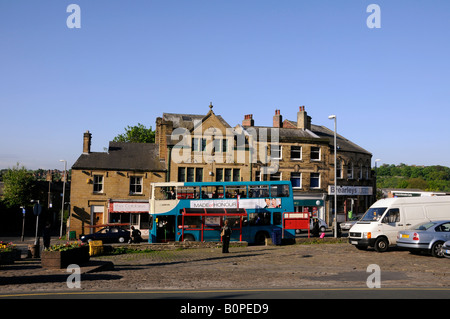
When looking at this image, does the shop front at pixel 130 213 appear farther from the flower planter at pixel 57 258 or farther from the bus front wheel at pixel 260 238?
the flower planter at pixel 57 258

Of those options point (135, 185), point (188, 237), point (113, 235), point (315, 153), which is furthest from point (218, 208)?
point (315, 153)

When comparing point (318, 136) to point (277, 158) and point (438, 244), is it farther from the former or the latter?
point (438, 244)

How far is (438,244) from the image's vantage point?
62.7 ft

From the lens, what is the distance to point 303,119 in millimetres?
51312

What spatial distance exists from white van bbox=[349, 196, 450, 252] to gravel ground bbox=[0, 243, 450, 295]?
0.72m

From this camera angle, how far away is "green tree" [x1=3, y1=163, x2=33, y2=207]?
5916 cm

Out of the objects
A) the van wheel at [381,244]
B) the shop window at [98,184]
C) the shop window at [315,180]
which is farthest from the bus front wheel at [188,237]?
the shop window at [315,180]

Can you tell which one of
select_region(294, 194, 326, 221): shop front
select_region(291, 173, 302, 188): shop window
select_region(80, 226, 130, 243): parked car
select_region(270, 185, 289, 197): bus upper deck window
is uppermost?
select_region(291, 173, 302, 188): shop window

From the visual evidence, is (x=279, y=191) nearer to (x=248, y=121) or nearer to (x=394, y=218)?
(x=394, y=218)

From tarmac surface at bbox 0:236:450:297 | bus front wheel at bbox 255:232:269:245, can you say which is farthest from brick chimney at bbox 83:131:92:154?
tarmac surface at bbox 0:236:450:297

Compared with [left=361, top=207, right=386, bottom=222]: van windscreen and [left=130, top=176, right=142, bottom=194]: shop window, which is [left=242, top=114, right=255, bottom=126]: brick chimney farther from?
[left=361, top=207, right=386, bottom=222]: van windscreen
